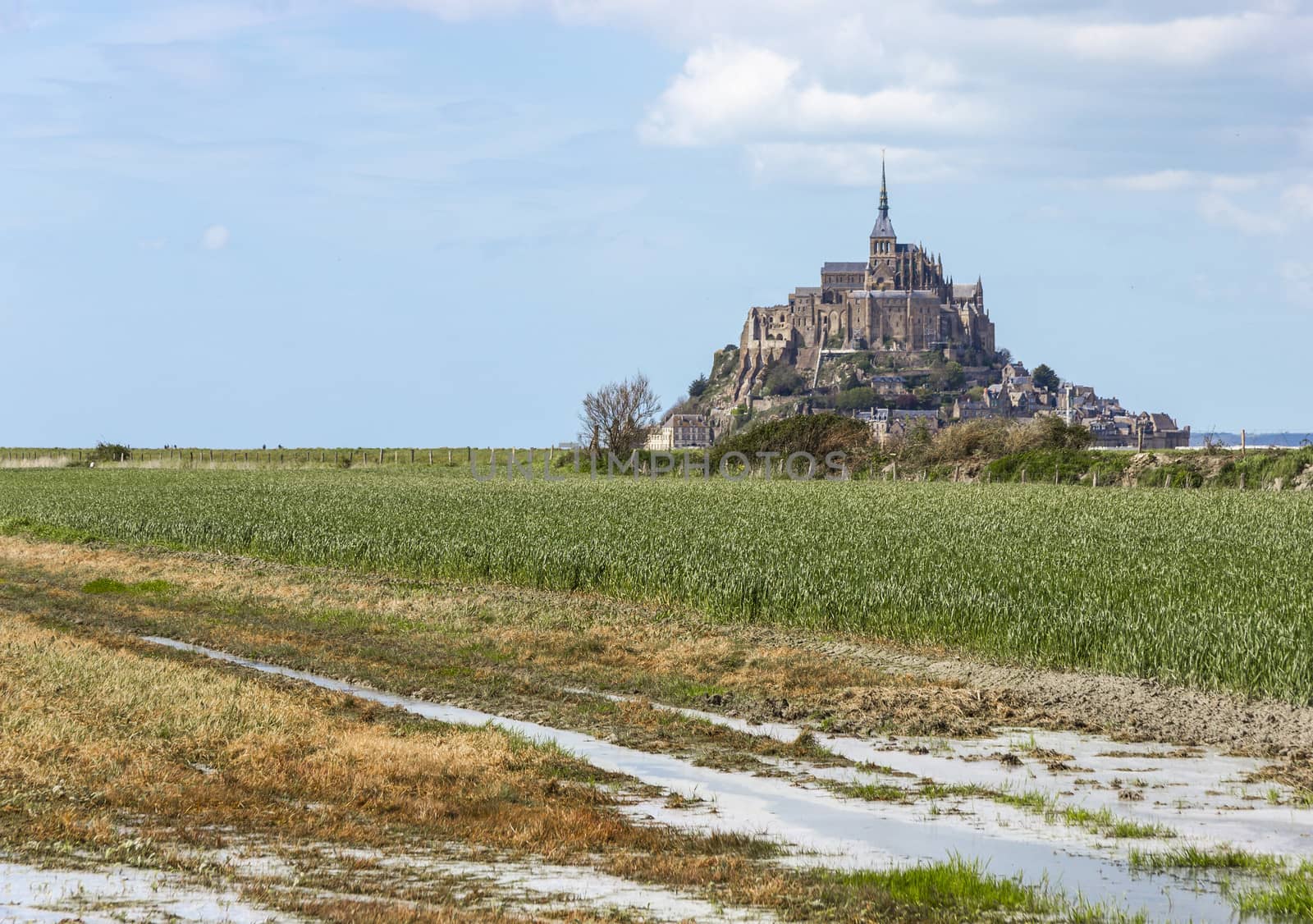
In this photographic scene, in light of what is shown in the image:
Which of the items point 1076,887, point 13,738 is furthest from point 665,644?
A: point 1076,887

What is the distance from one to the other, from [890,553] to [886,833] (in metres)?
14.0

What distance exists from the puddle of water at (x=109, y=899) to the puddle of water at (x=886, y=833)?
3007 millimetres

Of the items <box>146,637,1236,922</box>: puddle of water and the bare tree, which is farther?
the bare tree

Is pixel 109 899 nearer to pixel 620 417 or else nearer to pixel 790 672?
pixel 790 672

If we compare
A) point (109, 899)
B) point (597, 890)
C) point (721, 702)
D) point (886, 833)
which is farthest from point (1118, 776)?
point (109, 899)

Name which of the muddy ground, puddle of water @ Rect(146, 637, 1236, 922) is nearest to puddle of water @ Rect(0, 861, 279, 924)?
the muddy ground

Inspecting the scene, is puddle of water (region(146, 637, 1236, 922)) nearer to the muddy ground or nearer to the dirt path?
the muddy ground

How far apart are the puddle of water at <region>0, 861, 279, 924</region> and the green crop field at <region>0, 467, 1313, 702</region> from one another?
921 centimetres

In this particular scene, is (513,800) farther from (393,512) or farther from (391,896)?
(393,512)

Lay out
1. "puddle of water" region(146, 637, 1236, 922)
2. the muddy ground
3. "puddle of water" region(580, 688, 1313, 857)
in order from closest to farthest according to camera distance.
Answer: "puddle of water" region(146, 637, 1236, 922), "puddle of water" region(580, 688, 1313, 857), the muddy ground

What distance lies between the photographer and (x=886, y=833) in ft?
27.2

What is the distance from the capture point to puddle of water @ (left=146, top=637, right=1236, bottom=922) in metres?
7.16

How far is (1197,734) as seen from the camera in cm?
1107

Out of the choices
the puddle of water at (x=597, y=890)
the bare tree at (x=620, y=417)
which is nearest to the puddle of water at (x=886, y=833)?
the puddle of water at (x=597, y=890)
